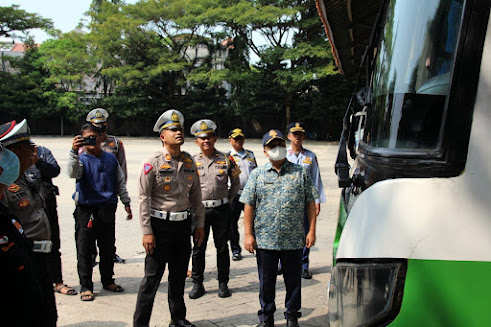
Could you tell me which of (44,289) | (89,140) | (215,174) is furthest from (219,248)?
(44,289)

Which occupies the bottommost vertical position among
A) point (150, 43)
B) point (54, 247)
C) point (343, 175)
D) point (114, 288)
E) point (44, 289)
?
point (114, 288)

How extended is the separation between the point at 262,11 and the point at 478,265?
2890 centimetres

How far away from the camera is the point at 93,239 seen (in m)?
4.84

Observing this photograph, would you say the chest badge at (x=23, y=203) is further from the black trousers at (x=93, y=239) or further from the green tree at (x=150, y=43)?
the green tree at (x=150, y=43)

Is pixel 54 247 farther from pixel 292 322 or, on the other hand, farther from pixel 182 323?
pixel 292 322

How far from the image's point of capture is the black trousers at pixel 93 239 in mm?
4691

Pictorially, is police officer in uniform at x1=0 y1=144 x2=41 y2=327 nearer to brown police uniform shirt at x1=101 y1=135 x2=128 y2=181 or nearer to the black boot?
the black boot

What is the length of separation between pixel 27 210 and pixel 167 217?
1.09 m

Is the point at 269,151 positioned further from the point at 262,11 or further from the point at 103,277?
the point at 262,11

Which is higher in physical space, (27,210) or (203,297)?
(27,210)

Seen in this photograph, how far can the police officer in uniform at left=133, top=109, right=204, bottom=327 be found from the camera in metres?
3.70

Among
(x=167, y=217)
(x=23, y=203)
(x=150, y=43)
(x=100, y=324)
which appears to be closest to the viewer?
(x=23, y=203)

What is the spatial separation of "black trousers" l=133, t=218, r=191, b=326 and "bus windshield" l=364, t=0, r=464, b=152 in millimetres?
2384

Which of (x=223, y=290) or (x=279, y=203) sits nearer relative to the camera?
(x=279, y=203)
